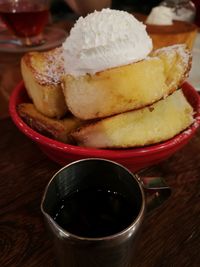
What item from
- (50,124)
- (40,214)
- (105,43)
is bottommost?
(40,214)

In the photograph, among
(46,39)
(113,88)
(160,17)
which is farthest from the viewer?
(46,39)

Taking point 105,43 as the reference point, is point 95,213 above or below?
below

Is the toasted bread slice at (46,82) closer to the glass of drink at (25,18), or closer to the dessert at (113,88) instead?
the dessert at (113,88)

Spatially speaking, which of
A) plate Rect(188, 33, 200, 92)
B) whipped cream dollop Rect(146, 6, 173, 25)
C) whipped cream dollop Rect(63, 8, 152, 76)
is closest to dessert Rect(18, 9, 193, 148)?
whipped cream dollop Rect(63, 8, 152, 76)

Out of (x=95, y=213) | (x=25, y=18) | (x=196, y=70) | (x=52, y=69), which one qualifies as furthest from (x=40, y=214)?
(x=25, y=18)

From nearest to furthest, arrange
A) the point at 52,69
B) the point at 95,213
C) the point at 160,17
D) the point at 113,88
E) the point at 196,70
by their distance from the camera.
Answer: the point at 95,213 → the point at 113,88 → the point at 52,69 → the point at 196,70 → the point at 160,17

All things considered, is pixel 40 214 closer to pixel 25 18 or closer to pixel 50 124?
pixel 50 124

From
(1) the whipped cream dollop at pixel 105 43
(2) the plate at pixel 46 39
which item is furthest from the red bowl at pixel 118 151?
(2) the plate at pixel 46 39

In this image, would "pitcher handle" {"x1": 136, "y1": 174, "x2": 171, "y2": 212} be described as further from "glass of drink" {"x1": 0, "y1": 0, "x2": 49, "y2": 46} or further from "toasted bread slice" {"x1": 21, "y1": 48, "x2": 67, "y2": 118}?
"glass of drink" {"x1": 0, "y1": 0, "x2": 49, "y2": 46}
